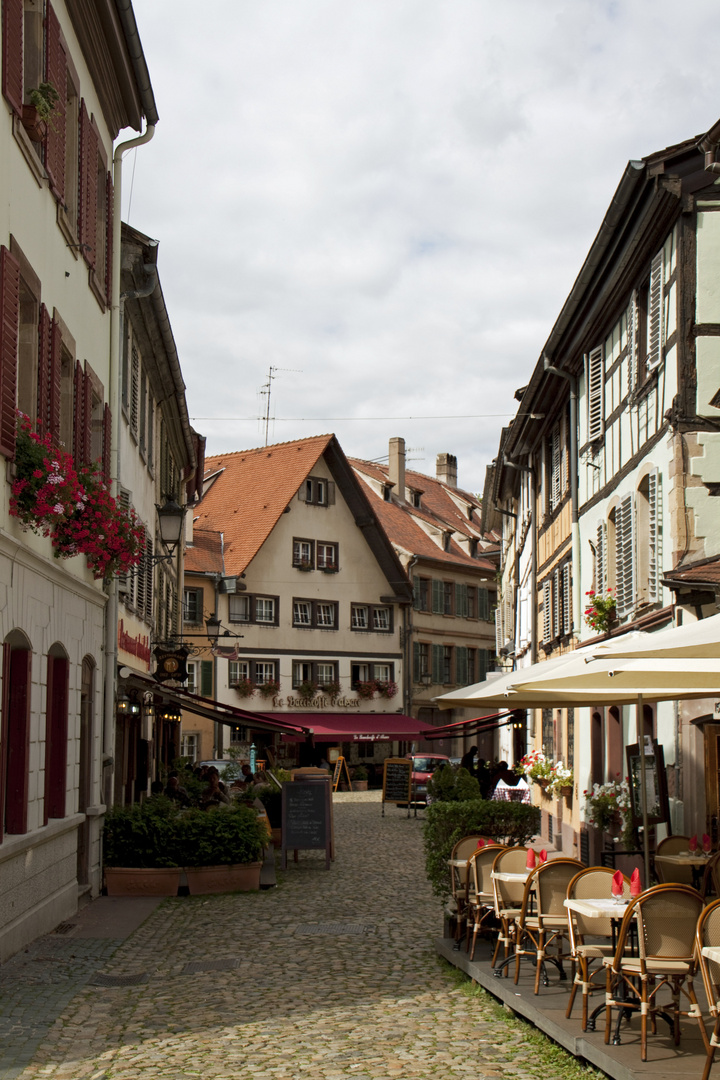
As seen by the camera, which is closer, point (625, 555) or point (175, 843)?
point (175, 843)

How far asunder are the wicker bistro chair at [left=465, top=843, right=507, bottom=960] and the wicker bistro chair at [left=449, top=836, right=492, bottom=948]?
23 centimetres

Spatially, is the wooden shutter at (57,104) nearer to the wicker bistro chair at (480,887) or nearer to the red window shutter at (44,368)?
the red window shutter at (44,368)

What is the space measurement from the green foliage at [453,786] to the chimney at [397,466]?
37.2 m

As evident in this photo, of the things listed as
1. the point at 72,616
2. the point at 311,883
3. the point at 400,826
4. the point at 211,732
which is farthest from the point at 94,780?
the point at 211,732

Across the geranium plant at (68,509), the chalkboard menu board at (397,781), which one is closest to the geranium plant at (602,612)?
the geranium plant at (68,509)

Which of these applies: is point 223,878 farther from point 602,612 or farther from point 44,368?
point 44,368

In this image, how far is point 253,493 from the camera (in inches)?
1809

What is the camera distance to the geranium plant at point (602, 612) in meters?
16.0

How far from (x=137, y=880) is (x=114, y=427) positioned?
5.48m

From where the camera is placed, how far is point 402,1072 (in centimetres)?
680

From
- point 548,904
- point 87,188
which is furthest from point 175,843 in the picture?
point 87,188

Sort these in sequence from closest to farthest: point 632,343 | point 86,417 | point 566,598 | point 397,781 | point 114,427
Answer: point 86,417, point 632,343, point 114,427, point 566,598, point 397,781

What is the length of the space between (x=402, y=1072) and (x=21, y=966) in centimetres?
413

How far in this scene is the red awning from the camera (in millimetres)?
39719
